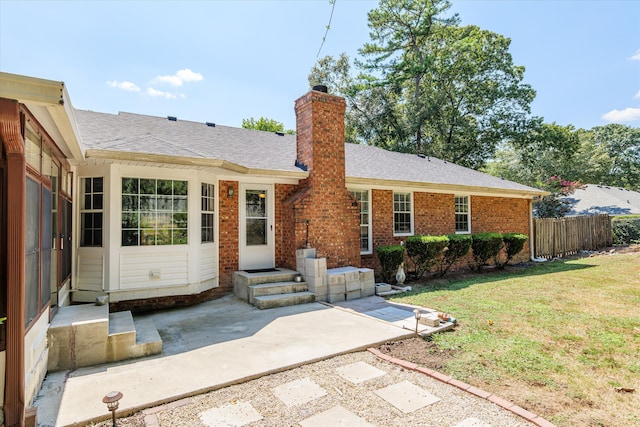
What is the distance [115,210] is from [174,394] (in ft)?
13.0

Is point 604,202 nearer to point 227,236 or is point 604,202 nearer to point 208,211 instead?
point 227,236

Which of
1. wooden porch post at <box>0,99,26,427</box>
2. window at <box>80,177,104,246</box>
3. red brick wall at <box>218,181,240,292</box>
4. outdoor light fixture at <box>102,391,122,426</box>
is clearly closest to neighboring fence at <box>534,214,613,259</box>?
red brick wall at <box>218,181,240,292</box>

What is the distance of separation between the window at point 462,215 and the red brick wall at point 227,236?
7698mm

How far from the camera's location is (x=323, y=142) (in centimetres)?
834

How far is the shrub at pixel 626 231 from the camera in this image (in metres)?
18.2

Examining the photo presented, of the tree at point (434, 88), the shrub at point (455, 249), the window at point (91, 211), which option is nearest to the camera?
the window at point (91, 211)

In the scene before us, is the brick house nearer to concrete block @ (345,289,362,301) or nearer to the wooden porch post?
the wooden porch post

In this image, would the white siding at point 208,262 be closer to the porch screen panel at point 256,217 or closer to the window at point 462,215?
the porch screen panel at point 256,217

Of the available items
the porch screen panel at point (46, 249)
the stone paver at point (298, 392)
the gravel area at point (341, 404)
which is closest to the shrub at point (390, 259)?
the gravel area at point (341, 404)

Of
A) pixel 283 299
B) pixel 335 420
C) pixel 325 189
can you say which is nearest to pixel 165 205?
pixel 283 299

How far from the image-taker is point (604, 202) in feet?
76.8

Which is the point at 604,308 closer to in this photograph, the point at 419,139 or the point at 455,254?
the point at 455,254

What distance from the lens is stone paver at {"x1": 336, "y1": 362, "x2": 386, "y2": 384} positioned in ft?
12.4

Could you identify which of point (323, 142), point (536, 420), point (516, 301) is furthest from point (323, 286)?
point (536, 420)
